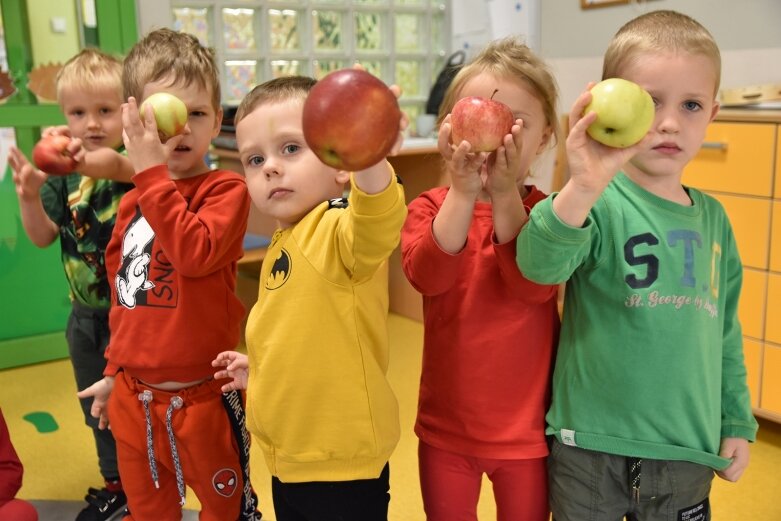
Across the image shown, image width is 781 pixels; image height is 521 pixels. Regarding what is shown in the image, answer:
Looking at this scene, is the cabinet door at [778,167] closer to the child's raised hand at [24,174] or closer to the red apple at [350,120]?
the red apple at [350,120]

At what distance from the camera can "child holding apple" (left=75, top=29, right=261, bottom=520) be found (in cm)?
151

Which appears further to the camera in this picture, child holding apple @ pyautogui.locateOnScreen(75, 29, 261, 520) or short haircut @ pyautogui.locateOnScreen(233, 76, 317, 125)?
child holding apple @ pyautogui.locateOnScreen(75, 29, 261, 520)

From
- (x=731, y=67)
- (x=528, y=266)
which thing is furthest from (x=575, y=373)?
(x=731, y=67)

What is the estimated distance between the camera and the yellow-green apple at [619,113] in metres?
1.06

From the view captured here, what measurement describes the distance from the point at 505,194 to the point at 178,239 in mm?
613

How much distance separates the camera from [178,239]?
1388mm

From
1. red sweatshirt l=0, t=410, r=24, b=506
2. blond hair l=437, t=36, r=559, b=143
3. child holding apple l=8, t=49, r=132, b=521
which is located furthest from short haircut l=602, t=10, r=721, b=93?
red sweatshirt l=0, t=410, r=24, b=506

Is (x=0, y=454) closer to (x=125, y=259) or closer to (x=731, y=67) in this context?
(x=125, y=259)

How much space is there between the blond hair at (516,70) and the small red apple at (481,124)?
168 millimetres

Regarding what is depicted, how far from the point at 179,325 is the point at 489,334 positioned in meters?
0.63

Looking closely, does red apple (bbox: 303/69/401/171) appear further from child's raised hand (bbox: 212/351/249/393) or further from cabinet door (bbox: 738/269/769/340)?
cabinet door (bbox: 738/269/769/340)

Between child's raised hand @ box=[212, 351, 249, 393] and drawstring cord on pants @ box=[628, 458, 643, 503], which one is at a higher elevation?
child's raised hand @ box=[212, 351, 249, 393]

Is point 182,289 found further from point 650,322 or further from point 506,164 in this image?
point 650,322

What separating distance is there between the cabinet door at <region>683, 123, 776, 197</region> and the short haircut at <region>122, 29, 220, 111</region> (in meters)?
1.80
